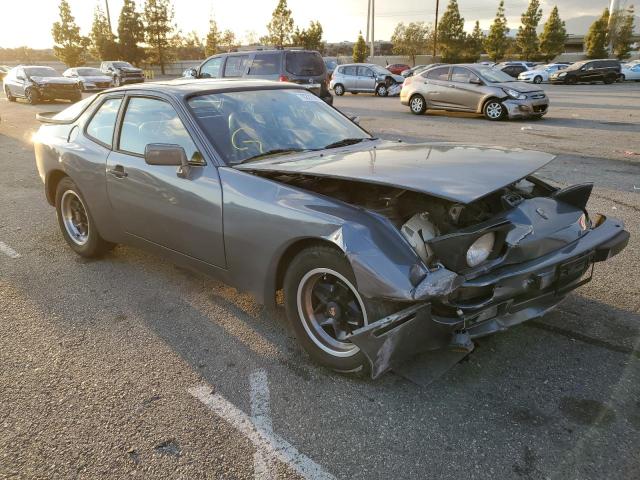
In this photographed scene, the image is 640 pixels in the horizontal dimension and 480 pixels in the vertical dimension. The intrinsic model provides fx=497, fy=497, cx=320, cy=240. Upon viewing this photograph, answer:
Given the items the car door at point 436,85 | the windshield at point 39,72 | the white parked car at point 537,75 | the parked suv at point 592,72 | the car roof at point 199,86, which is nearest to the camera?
the car roof at point 199,86

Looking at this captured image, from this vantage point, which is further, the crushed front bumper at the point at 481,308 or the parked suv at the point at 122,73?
the parked suv at the point at 122,73

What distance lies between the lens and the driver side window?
3494 millimetres

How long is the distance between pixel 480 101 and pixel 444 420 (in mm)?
13033

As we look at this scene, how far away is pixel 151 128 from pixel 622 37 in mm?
66772

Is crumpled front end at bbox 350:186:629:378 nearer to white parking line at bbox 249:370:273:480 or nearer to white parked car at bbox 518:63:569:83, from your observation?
white parking line at bbox 249:370:273:480

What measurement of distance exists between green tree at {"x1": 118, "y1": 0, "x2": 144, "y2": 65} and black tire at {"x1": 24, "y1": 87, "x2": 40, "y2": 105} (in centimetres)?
3516

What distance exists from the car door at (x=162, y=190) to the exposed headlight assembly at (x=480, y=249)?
5.08 feet

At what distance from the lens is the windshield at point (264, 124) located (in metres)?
3.46

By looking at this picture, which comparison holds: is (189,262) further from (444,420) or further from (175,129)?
(444,420)

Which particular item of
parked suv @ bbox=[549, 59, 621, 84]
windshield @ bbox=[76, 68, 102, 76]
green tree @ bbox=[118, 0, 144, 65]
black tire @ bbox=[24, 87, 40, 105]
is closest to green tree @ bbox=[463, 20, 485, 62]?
parked suv @ bbox=[549, 59, 621, 84]

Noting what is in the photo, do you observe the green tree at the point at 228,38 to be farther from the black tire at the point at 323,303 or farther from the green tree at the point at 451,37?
the black tire at the point at 323,303

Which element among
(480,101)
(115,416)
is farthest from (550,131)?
(115,416)

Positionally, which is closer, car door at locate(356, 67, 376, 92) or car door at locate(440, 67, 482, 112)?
car door at locate(440, 67, 482, 112)

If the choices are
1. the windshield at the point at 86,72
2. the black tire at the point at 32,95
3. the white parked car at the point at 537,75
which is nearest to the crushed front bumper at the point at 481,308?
the black tire at the point at 32,95
